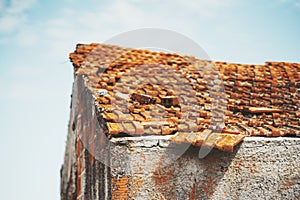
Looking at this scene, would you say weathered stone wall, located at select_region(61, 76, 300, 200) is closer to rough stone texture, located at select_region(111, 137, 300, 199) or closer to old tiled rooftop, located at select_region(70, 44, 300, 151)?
rough stone texture, located at select_region(111, 137, 300, 199)

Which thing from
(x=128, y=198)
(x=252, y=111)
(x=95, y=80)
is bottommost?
(x=128, y=198)

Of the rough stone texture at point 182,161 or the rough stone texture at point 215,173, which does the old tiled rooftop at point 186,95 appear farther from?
the rough stone texture at point 215,173

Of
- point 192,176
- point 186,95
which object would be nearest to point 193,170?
point 192,176

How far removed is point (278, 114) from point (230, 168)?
4.89 ft

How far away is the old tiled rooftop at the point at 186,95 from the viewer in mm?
4352

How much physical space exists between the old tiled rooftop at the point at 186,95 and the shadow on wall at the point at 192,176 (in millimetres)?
230

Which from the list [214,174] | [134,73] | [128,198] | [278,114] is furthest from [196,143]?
[134,73]

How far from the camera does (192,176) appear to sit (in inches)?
164

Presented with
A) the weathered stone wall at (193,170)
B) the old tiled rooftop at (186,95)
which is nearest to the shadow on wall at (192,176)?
the weathered stone wall at (193,170)

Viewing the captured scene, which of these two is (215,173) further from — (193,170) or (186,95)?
(186,95)

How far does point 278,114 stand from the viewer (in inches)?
→ 208

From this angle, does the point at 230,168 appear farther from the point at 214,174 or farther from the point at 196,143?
the point at 196,143

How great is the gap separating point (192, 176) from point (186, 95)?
1559mm

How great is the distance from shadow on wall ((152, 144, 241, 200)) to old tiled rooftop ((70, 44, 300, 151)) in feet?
0.75
